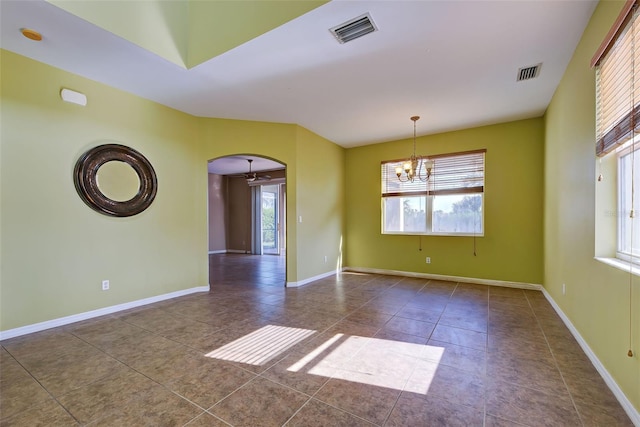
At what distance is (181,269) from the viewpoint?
438cm

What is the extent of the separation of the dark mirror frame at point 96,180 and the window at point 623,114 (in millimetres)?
4890

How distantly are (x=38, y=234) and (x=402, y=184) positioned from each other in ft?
18.5

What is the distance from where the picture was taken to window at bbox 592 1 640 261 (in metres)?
1.71

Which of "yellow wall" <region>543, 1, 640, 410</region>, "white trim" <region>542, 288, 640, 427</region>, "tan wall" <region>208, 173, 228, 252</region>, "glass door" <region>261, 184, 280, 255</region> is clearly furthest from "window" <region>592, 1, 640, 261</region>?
"tan wall" <region>208, 173, 228, 252</region>

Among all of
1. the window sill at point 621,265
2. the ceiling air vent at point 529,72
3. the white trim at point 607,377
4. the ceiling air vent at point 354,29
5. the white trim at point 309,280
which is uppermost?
the ceiling air vent at point 354,29

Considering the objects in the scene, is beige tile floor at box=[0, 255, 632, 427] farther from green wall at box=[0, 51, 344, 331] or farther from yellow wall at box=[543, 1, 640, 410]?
green wall at box=[0, 51, 344, 331]

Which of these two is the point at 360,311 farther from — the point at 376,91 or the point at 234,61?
the point at 234,61

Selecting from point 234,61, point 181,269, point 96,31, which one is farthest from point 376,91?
point 181,269

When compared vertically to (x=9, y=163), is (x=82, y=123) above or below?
above

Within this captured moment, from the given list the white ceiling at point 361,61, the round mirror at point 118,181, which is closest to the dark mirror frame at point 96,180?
the round mirror at point 118,181

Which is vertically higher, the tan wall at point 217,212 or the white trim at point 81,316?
the tan wall at point 217,212

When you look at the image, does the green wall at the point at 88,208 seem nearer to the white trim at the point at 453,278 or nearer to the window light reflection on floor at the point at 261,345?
the white trim at the point at 453,278

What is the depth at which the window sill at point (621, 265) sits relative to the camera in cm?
174

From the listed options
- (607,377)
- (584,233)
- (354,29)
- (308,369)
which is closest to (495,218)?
(584,233)
